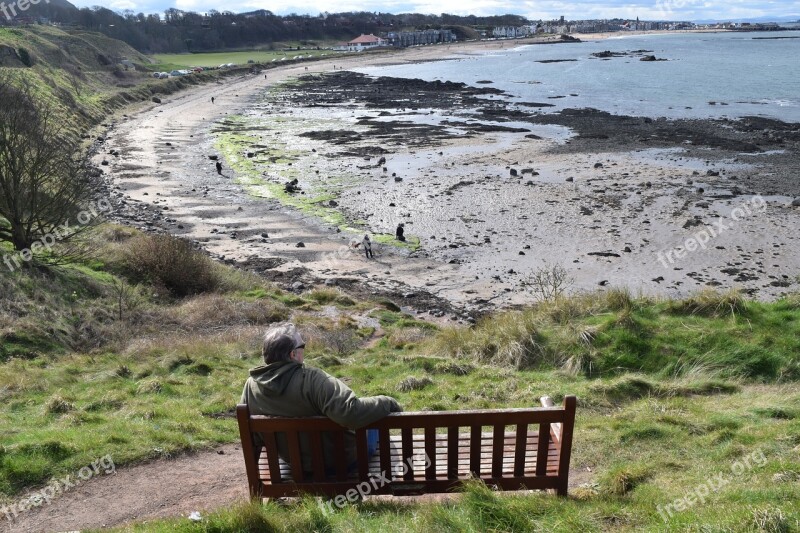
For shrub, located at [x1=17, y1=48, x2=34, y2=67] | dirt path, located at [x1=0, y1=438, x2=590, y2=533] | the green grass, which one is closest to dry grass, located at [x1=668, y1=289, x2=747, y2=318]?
dirt path, located at [x1=0, y1=438, x2=590, y2=533]

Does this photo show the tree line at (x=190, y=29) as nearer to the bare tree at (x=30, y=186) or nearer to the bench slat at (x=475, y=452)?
the bare tree at (x=30, y=186)

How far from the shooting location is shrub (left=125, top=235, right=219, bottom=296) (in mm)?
16891

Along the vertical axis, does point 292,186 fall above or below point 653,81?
below

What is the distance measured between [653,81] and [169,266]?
242ft

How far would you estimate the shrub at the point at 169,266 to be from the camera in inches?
665

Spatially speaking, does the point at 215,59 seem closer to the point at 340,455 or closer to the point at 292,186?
the point at 292,186

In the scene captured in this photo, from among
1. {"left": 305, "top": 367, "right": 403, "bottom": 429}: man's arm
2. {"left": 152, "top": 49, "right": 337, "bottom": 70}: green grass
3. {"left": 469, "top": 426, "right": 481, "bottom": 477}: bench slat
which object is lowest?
{"left": 469, "top": 426, "right": 481, "bottom": 477}: bench slat

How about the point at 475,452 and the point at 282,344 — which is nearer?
the point at 282,344

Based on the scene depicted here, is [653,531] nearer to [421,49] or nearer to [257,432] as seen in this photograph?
[257,432]

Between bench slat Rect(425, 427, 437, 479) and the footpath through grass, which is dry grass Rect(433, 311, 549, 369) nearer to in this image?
the footpath through grass

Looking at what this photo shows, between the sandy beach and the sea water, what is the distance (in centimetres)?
707

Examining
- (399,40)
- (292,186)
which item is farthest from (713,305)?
(399,40)

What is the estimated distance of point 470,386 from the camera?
9258mm

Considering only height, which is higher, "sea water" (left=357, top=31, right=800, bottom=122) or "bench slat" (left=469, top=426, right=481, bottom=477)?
"sea water" (left=357, top=31, right=800, bottom=122)
